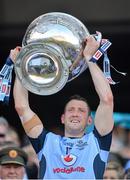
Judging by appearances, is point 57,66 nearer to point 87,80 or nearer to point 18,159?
point 18,159

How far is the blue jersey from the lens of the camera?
6.90 metres

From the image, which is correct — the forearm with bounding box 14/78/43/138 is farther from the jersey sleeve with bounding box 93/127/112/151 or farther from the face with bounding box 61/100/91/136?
the jersey sleeve with bounding box 93/127/112/151

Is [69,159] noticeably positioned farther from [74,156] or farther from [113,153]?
[113,153]

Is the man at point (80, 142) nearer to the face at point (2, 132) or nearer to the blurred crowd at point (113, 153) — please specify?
the blurred crowd at point (113, 153)

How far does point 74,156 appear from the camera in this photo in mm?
6922

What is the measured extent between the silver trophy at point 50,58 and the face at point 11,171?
1.12 meters

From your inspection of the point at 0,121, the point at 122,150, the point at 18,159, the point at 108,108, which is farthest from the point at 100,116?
the point at 122,150

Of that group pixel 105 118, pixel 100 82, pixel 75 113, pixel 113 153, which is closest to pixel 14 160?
pixel 75 113

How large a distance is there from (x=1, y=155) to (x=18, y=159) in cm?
18

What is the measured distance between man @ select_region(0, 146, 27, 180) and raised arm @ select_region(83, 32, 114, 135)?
1.00m

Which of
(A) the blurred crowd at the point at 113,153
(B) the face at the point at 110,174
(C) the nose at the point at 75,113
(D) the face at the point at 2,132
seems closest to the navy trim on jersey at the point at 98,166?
(C) the nose at the point at 75,113

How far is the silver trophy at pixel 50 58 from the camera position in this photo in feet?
21.8

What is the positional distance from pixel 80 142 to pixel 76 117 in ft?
0.68

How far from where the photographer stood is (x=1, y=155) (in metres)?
7.79
